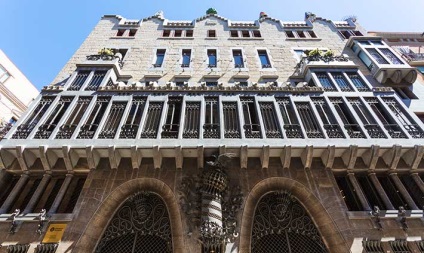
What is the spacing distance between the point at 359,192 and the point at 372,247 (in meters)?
2.37

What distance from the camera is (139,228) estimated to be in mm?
9789

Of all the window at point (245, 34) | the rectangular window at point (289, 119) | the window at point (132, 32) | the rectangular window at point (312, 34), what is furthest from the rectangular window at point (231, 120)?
the rectangular window at point (312, 34)

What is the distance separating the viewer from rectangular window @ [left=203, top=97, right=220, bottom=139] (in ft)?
36.5

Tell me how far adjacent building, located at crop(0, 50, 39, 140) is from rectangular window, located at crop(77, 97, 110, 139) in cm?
1297

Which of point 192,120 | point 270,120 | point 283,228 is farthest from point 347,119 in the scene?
point 192,120

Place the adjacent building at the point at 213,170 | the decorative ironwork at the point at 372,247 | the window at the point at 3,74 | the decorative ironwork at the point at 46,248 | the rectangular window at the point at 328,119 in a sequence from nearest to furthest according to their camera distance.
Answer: the decorative ironwork at the point at 46,248
the decorative ironwork at the point at 372,247
the adjacent building at the point at 213,170
the rectangular window at the point at 328,119
the window at the point at 3,74

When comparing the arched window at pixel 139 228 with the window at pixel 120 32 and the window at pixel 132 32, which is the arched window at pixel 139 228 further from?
the window at pixel 120 32

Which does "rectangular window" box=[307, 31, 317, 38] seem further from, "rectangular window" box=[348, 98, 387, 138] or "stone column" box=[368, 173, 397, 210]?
"stone column" box=[368, 173, 397, 210]

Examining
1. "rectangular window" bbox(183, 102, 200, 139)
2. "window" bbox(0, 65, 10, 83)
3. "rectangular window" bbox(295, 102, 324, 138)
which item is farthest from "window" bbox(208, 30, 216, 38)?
"window" bbox(0, 65, 10, 83)

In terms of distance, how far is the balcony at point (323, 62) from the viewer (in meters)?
15.5

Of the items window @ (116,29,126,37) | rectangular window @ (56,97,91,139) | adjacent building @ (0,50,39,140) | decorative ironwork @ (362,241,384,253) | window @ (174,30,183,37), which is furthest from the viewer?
window @ (174,30,183,37)

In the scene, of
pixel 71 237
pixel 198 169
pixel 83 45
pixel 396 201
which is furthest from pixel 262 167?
pixel 83 45

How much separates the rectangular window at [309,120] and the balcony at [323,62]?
4.33m

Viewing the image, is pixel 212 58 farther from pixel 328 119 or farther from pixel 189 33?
pixel 328 119
